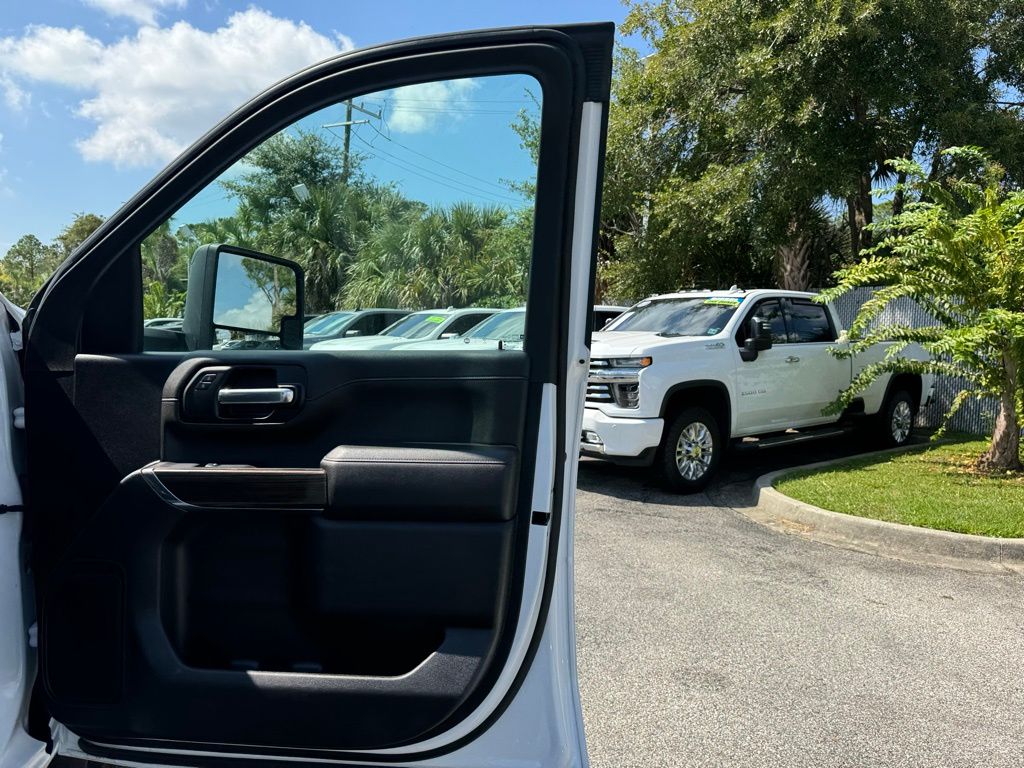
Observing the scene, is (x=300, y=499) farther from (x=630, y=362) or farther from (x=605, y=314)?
(x=605, y=314)

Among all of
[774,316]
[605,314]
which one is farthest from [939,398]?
[774,316]

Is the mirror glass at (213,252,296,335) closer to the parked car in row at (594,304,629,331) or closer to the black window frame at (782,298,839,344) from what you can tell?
the black window frame at (782,298,839,344)

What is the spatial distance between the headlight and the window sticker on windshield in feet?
5.16

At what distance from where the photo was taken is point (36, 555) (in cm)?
191

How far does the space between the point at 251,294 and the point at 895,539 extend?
5311 millimetres

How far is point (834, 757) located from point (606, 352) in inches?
187

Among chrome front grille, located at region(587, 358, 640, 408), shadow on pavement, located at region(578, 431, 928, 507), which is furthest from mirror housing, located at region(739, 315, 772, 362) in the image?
chrome front grille, located at region(587, 358, 640, 408)

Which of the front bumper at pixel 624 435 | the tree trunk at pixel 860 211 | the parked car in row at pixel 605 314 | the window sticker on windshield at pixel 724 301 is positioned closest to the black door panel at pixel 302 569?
the front bumper at pixel 624 435

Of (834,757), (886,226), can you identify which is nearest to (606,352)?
(886,226)

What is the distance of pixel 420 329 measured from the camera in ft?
6.68

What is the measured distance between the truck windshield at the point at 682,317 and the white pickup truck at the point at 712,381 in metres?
0.01

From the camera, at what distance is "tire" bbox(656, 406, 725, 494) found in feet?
24.6

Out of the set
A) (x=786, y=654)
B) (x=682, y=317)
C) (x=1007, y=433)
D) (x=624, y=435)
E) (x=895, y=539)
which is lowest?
(x=786, y=654)

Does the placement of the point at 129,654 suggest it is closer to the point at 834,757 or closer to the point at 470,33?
the point at 470,33
